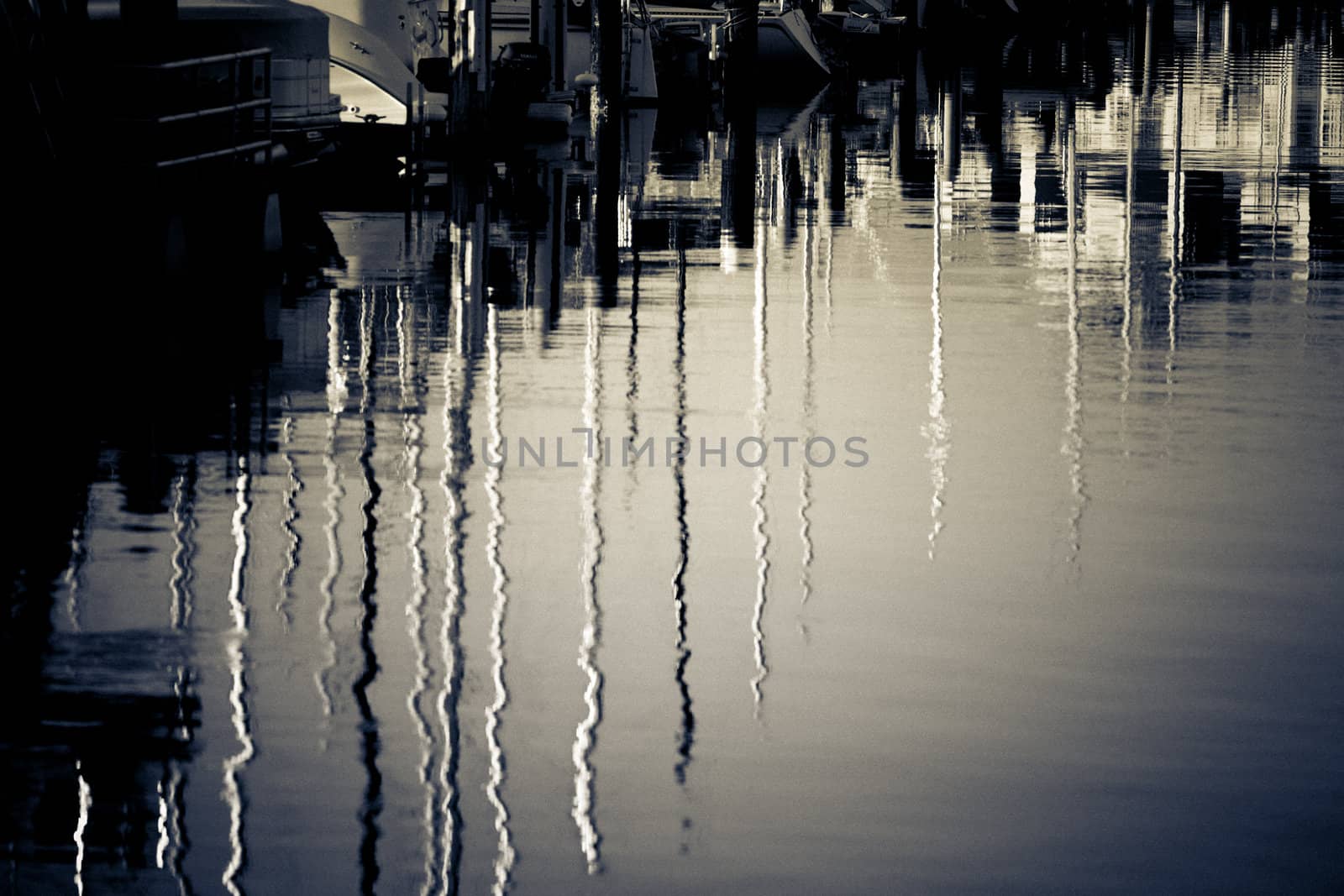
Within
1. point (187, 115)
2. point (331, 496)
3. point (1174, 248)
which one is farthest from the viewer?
point (1174, 248)

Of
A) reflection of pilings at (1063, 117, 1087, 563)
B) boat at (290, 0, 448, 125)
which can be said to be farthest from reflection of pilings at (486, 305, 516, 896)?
boat at (290, 0, 448, 125)

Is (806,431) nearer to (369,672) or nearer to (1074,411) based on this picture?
(1074,411)

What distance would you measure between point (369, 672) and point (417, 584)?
1322 millimetres

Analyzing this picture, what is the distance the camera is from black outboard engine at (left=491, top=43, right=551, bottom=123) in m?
36.6

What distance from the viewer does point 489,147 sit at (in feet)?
106

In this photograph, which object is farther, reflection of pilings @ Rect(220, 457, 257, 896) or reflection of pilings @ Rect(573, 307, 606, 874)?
reflection of pilings @ Rect(573, 307, 606, 874)

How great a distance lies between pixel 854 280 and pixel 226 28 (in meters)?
9.47

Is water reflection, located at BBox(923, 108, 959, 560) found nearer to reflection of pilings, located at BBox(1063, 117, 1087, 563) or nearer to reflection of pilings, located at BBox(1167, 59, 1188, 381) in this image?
reflection of pilings, located at BBox(1063, 117, 1087, 563)

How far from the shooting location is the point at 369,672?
812cm

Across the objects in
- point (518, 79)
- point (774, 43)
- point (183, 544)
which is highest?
point (774, 43)

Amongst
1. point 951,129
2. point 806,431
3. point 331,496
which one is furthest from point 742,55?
point 331,496

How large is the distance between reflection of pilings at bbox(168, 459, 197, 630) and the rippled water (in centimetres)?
4

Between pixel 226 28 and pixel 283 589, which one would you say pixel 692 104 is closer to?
pixel 226 28

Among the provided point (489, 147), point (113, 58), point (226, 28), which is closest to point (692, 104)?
point (489, 147)
